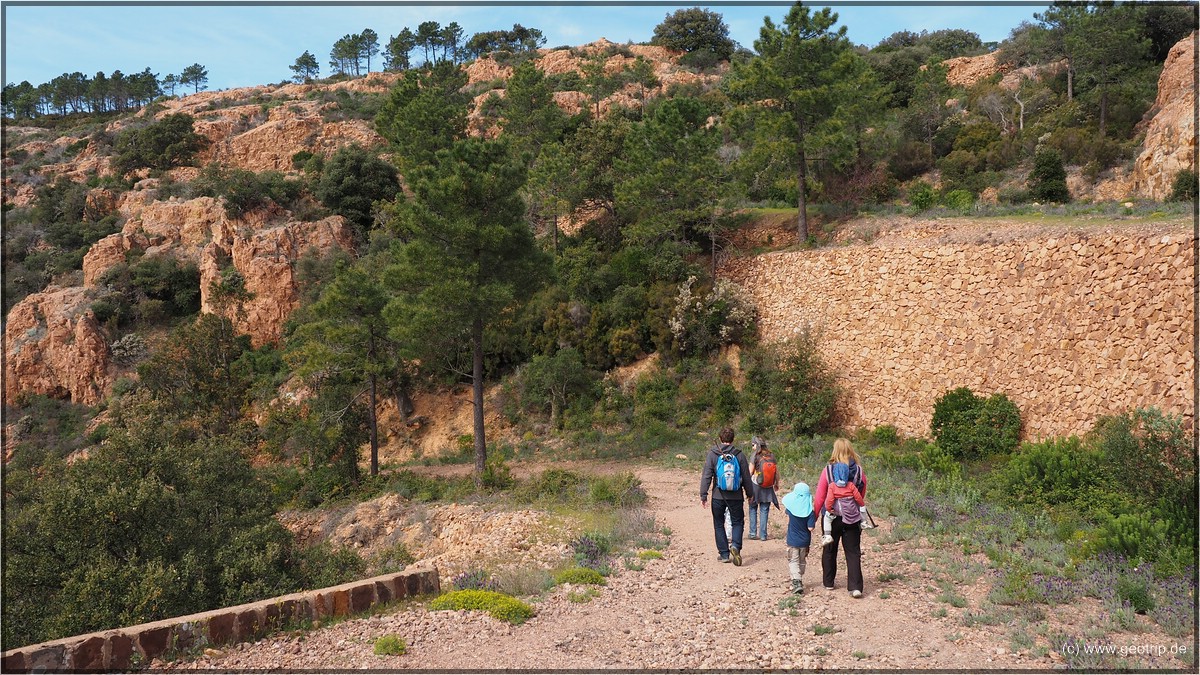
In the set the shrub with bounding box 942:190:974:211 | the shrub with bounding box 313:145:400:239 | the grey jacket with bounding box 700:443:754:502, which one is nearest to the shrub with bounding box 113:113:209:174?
the shrub with bounding box 313:145:400:239

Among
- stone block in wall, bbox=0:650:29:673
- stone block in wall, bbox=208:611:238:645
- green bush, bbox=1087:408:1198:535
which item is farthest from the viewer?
green bush, bbox=1087:408:1198:535

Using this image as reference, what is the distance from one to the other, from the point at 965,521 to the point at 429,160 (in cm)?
2367

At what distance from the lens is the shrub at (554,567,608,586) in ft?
29.1

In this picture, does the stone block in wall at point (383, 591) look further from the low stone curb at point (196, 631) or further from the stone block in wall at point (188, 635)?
the stone block in wall at point (188, 635)

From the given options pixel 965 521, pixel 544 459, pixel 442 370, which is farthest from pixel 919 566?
pixel 442 370

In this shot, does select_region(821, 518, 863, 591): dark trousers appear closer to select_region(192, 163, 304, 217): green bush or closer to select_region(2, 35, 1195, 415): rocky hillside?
select_region(2, 35, 1195, 415): rocky hillside

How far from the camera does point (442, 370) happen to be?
28.3m

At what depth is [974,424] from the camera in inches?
579

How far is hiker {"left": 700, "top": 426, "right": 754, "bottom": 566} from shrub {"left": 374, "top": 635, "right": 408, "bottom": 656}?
4.12m

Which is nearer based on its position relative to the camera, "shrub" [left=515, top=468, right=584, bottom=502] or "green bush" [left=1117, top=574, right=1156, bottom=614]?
"green bush" [left=1117, top=574, right=1156, bottom=614]

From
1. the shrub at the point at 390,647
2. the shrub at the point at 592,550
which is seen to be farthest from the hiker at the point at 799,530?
the shrub at the point at 390,647

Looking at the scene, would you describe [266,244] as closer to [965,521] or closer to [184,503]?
[184,503]

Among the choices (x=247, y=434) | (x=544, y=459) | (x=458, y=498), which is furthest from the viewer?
(x=247, y=434)

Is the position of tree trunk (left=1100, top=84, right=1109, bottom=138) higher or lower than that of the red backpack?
higher
